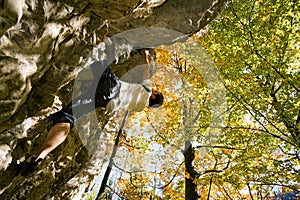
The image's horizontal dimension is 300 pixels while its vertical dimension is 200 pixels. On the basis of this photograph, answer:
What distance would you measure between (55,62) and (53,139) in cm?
131

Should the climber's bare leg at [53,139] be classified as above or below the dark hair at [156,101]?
below

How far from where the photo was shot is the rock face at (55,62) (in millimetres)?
3473

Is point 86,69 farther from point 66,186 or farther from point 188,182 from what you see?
point 188,182

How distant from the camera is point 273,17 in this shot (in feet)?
29.8

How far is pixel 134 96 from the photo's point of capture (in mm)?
5988

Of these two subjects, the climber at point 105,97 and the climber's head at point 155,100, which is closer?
the climber at point 105,97

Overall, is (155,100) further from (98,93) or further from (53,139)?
(53,139)

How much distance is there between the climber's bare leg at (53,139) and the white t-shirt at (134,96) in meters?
1.55

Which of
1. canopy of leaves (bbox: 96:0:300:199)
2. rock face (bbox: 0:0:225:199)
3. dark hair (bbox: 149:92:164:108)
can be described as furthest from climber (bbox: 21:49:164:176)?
canopy of leaves (bbox: 96:0:300:199)

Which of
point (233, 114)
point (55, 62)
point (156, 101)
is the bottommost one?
point (55, 62)

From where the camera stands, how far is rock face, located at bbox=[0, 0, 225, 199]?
347 centimetres

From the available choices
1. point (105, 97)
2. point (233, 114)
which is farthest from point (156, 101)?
point (233, 114)

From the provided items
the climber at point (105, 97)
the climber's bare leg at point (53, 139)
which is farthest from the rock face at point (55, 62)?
the climber's bare leg at point (53, 139)

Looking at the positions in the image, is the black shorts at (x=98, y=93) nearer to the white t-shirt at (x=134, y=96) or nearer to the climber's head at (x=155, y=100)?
the white t-shirt at (x=134, y=96)
